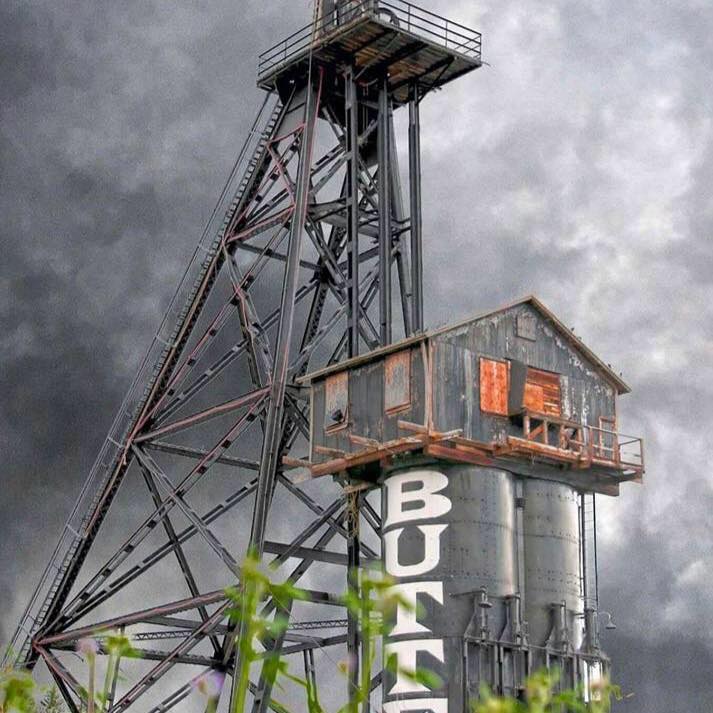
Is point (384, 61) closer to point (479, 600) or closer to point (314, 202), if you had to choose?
point (314, 202)

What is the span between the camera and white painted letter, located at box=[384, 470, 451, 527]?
3775 cm

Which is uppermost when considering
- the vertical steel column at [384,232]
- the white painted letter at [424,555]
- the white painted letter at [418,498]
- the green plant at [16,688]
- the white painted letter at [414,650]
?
the vertical steel column at [384,232]

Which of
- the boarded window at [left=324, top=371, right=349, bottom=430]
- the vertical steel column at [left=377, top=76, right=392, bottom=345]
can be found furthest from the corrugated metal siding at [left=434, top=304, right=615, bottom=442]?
the vertical steel column at [left=377, top=76, right=392, bottom=345]

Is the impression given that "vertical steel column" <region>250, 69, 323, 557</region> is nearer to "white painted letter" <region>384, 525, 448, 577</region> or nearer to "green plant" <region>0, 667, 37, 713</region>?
"white painted letter" <region>384, 525, 448, 577</region>

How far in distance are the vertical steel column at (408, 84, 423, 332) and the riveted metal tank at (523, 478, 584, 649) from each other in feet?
29.3

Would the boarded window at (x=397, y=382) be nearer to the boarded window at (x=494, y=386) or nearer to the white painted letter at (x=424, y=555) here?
the boarded window at (x=494, y=386)

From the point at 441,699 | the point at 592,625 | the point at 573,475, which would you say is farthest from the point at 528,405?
the point at 441,699

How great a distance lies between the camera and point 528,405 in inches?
1594

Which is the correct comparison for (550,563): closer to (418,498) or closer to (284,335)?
(418,498)

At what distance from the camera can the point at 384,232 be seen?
46.2 m

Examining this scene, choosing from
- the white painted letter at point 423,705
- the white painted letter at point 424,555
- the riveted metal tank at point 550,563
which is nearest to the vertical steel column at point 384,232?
the riveted metal tank at point 550,563

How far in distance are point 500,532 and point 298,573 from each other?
740 centimetres

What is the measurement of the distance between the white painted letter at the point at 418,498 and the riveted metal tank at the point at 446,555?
3 centimetres

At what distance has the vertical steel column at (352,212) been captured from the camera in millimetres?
45562
